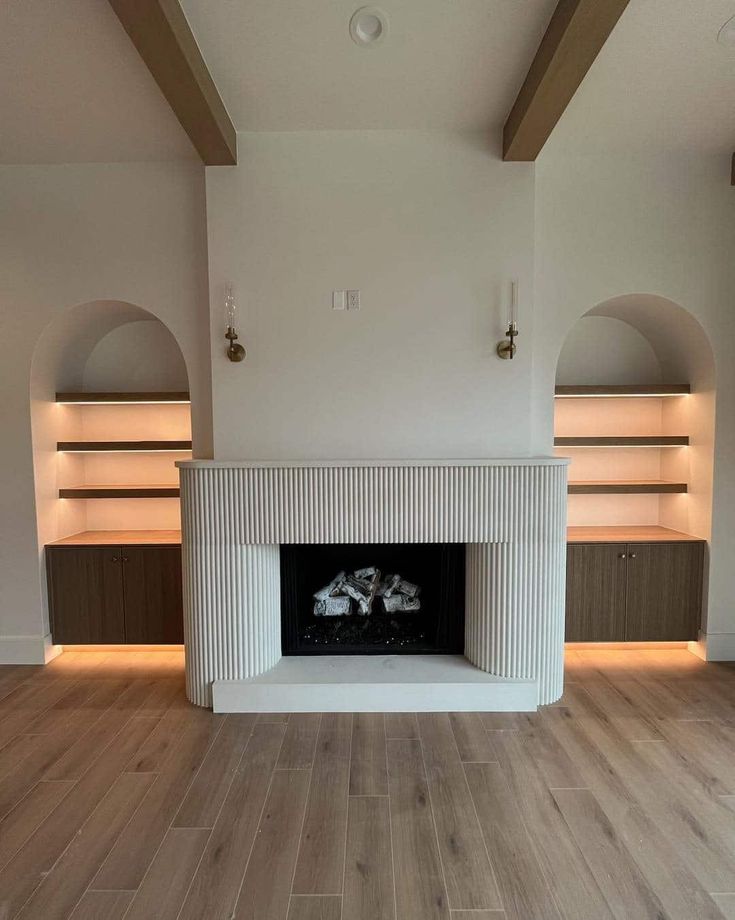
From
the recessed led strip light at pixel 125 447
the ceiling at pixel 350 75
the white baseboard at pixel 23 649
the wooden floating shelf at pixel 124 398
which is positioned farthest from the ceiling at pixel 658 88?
the white baseboard at pixel 23 649

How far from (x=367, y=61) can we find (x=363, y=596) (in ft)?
8.99

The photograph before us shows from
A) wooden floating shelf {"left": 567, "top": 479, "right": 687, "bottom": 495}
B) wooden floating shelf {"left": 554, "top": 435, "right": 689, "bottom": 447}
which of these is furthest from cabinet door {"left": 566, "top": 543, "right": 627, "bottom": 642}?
wooden floating shelf {"left": 554, "top": 435, "right": 689, "bottom": 447}

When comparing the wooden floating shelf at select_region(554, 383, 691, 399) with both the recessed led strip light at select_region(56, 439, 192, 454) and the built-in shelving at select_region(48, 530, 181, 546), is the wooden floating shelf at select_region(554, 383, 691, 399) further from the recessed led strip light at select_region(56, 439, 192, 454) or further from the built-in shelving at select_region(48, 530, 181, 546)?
the built-in shelving at select_region(48, 530, 181, 546)

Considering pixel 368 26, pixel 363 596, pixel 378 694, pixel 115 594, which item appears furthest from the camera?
pixel 115 594

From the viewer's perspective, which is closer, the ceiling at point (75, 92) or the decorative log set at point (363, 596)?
the ceiling at point (75, 92)

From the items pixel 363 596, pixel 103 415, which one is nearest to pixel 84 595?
pixel 103 415

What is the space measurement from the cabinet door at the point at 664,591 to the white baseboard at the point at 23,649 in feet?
12.0

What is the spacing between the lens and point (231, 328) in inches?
119

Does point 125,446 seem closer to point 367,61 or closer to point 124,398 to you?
point 124,398

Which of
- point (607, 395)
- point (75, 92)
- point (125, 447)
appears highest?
point (75, 92)

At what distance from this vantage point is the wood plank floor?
5.69 feet

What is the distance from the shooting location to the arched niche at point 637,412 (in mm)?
3482

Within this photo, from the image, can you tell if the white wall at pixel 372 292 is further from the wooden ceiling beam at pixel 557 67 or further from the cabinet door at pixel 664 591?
the cabinet door at pixel 664 591

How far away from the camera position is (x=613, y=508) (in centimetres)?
383
